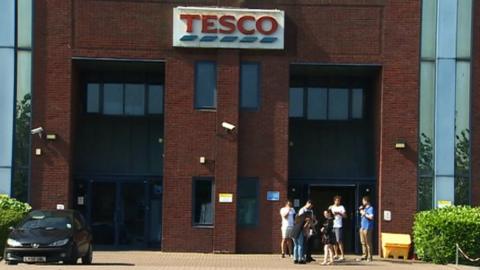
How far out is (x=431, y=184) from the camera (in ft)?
88.6

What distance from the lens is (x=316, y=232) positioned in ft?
81.9

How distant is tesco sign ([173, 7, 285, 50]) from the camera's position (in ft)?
87.4

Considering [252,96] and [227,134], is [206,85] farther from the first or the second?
[227,134]

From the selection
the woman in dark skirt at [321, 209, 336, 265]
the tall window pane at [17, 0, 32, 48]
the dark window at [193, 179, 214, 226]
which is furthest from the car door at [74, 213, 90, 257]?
the tall window pane at [17, 0, 32, 48]

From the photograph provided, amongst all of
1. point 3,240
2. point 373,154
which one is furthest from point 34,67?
point 373,154

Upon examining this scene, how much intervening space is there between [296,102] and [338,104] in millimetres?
1449

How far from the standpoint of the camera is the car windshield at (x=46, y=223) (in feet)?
68.5

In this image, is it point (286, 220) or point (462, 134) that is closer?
point (286, 220)

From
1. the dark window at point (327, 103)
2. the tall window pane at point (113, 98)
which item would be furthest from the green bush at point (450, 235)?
the tall window pane at point (113, 98)

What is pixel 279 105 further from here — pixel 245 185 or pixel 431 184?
pixel 431 184

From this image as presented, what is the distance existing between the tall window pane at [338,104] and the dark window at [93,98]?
25.8ft

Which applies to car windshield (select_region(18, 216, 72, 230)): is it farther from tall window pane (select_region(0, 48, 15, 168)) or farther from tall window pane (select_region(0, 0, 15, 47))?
tall window pane (select_region(0, 0, 15, 47))

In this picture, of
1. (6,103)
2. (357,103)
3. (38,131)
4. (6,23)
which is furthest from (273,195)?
(6,23)

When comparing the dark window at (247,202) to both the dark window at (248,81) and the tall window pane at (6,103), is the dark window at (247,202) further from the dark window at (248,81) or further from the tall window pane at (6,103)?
the tall window pane at (6,103)
